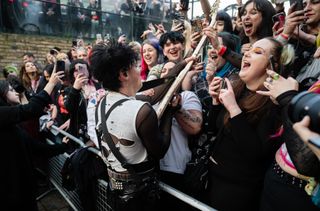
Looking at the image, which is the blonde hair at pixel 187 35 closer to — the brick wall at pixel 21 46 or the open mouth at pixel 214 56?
the open mouth at pixel 214 56

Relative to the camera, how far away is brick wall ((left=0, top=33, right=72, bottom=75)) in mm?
9309

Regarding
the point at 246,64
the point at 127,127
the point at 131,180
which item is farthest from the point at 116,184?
the point at 246,64

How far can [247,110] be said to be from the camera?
154cm

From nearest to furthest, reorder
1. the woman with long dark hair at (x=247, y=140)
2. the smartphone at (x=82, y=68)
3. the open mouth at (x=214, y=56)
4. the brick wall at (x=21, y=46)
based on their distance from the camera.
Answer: the woman with long dark hair at (x=247, y=140) → the open mouth at (x=214, y=56) → the smartphone at (x=82, y=68) → the brick wall at (x=21, y=46)

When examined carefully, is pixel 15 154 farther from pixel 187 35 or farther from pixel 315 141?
pixel 315 141

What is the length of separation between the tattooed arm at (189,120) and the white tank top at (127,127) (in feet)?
1.26

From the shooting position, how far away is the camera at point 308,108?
0.73m

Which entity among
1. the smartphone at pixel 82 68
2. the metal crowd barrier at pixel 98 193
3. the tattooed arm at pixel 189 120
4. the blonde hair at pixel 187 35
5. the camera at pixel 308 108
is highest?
the blonde hair at pixel 187 35

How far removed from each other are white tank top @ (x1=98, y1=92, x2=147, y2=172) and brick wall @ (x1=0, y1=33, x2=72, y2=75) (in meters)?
8.80

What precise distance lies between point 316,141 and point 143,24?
12.1 metres

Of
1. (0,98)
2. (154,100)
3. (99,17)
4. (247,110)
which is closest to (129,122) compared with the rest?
(154,100)

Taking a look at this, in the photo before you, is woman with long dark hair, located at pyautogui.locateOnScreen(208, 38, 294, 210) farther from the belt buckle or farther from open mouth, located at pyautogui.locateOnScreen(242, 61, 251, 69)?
the belt buckle

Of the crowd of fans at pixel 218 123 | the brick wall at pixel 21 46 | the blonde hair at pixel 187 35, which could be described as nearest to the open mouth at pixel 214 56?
the crowd of fans at pixel 218 123

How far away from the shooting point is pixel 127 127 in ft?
5.17
